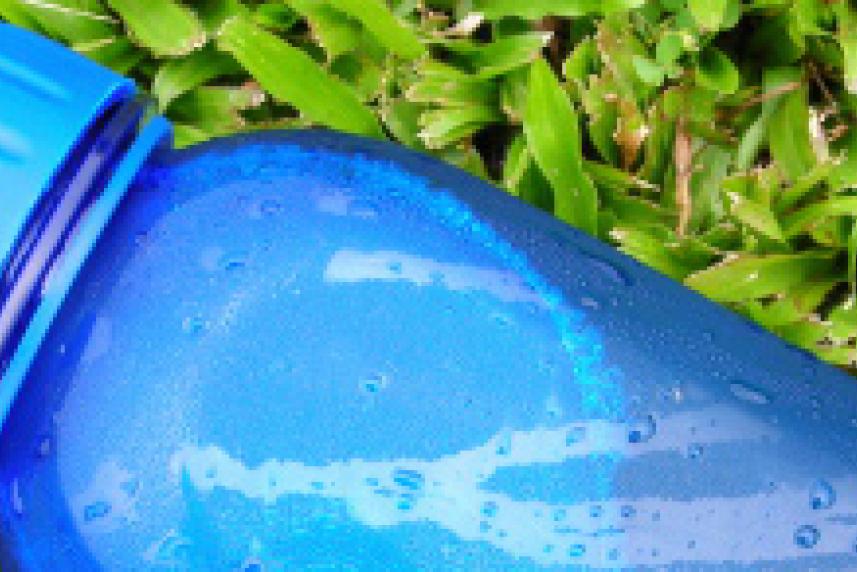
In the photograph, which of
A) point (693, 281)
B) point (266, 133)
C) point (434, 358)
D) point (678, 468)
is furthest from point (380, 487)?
point (693, 281)

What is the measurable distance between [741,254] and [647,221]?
0.10 metres

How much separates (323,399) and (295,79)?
1.64 ft

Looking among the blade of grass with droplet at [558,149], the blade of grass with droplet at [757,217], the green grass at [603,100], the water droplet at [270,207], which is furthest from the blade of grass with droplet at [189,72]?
the blade of grass with droplet at [757,217]

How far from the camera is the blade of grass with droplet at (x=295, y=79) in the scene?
1275mm

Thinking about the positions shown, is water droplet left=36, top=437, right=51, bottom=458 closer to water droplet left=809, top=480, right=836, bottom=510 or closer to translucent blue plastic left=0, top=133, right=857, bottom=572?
translucent blue plastic left=0, top=133, right=857, bottom=572

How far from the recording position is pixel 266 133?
104 cm

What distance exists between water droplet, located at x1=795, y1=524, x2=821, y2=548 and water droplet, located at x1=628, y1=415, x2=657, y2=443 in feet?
0.40

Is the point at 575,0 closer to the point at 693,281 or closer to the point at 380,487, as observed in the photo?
the point at 693,281

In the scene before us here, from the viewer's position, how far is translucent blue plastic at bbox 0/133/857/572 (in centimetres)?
87

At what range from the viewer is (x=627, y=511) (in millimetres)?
893

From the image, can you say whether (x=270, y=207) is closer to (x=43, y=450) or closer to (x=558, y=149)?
(x=43, y=450)

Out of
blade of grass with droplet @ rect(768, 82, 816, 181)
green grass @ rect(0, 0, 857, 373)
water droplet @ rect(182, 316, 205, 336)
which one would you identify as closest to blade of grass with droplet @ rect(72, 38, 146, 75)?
green grass @ rect(0, 0, 857, 373)

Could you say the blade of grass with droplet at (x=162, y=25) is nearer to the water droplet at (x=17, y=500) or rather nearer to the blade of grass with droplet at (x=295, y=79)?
the blade of grass with droplet at (x=295, y=79)

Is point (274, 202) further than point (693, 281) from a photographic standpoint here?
No
